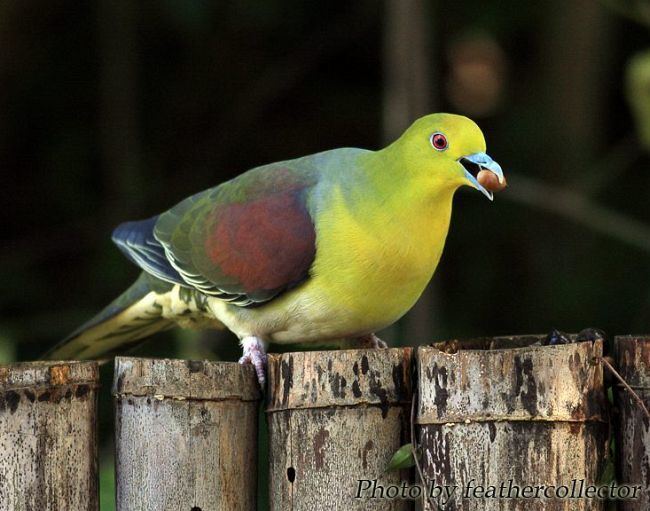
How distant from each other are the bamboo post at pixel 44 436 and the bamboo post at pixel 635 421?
1070 millimetres

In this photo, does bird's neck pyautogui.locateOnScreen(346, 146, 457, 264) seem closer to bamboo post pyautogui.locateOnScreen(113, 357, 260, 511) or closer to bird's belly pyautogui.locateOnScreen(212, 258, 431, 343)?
bird's belly pyautogui.locateOnScreen(212, 258, 431, 343)

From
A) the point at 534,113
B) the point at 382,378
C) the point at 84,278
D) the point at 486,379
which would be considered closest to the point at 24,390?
the point at 382,378

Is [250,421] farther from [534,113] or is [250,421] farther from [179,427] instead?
[534,113]

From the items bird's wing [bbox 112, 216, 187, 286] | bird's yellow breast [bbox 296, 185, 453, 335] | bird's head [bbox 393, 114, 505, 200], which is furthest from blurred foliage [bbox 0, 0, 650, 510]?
bird's head [bbox 393, 114, 505, 200]

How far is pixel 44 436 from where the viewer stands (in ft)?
7.34

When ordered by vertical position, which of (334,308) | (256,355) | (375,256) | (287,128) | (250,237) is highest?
(287,128)

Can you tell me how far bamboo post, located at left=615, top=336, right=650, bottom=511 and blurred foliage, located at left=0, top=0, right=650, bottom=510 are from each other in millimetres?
2501

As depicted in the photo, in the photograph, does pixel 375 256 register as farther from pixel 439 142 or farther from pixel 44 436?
pixel 44 436

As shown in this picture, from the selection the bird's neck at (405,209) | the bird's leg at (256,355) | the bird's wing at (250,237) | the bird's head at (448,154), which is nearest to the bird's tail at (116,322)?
the bird's wing at (250,237)

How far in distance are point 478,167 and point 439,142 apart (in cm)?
12

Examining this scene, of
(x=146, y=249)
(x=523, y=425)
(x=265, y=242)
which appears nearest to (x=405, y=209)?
(x=265, y=242)

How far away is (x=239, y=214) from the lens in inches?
124

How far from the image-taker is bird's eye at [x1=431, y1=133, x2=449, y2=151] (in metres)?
2.81

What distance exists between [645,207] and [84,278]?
A: 267 cm
